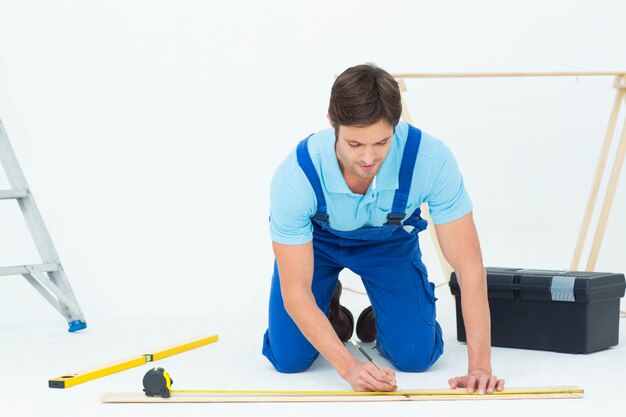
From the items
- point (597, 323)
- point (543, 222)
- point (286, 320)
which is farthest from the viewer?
point (543, 222)

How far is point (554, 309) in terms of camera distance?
3.35 meters

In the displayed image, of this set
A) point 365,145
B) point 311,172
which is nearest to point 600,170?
point 311,172

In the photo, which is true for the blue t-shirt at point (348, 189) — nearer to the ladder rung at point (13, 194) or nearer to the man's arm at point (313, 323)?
the man's arm at point (313, 323)

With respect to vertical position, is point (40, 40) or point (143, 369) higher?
point (40, 40)

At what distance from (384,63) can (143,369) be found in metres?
2.17

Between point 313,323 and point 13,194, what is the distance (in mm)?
1859

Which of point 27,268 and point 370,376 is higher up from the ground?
point 27,268

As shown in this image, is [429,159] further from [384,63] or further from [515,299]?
[384,63]

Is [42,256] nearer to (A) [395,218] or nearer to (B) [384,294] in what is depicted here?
(B) [384,294]

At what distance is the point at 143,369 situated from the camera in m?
3.12

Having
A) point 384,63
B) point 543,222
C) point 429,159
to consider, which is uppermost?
point 384,63

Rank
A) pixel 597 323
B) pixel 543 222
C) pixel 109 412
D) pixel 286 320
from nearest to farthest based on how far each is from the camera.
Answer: pixel 109 412 < pixel 286 320 < pixel 597 323 < pixel 543 222

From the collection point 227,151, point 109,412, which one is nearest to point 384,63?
point 227,151

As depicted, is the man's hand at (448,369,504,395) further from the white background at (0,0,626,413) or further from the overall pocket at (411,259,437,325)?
the white background at (0,0,626,413)
